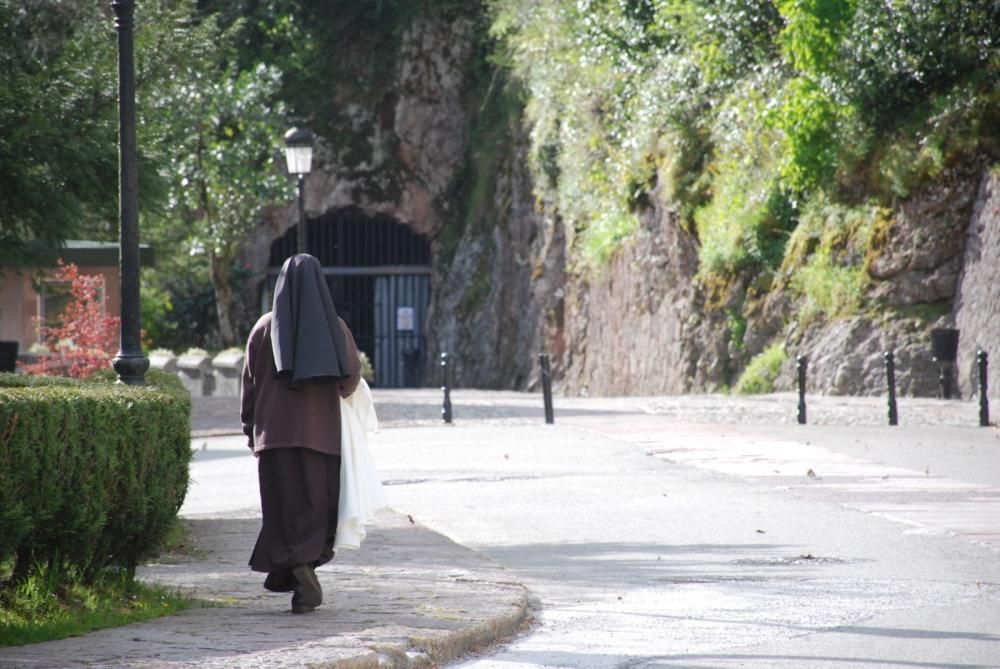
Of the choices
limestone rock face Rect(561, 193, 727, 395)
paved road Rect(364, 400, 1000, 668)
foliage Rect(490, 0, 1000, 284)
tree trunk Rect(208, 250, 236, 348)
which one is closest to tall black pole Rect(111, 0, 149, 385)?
paved road Rect(364, 400, 1000, 668)

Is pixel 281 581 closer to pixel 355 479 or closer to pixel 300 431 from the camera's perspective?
pixel 355 479

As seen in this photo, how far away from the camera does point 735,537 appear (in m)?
9.91

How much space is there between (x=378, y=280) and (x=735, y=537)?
33.7m

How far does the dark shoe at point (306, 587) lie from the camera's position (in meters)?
7.00

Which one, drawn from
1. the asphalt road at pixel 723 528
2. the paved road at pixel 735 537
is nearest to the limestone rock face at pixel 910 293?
the asphalt road at pixel 723 528

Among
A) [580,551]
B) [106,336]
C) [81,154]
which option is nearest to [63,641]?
[580,551]

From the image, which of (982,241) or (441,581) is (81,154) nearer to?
(441,581)

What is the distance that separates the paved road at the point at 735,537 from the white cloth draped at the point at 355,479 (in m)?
1.00

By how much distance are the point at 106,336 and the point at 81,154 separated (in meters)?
10.3

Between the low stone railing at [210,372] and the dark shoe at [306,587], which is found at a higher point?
the low stone railing at [210,372]

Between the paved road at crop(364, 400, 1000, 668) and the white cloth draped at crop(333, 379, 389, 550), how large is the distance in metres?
1.00

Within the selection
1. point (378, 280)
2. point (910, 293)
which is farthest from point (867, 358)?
point (378, 280)

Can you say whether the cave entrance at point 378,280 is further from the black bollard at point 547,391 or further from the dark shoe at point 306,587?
the dark shoe at point 306,587

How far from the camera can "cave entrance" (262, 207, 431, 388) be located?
42.4 metres
